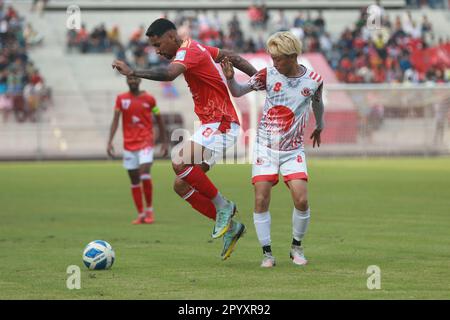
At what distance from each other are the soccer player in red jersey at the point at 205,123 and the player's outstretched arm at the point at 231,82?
183 mm

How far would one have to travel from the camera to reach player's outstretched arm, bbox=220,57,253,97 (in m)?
11.3

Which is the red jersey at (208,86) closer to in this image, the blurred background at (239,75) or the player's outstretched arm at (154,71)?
the player's outstretched arm at (154,71)

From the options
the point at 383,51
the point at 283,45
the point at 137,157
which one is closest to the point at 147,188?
the point at 137,157

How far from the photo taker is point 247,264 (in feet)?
37.7

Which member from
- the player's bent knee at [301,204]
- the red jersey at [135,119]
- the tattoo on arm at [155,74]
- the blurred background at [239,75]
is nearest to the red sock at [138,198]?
the red jersey at [135,119]

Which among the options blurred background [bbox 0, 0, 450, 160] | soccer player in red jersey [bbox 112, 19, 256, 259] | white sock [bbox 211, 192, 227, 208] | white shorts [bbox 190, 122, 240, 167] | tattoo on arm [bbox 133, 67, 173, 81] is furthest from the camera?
blurred background [bbox 0, 0, 450, 160]

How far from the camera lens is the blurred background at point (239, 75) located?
38.8 meters

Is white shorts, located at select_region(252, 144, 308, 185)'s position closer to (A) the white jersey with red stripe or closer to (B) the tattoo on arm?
(A) the white jersey with red stripe

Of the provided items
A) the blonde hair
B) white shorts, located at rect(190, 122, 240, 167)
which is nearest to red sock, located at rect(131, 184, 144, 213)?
white shorts, located at rect(190, 122, 240, 167)

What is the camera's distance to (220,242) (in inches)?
552

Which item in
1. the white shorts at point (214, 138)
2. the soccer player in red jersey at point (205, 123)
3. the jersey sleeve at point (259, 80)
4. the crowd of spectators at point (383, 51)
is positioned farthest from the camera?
the crowd of spectators at point (383, 51)

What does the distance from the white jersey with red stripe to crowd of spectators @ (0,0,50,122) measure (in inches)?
1114

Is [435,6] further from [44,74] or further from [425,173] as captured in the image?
[425,173]
